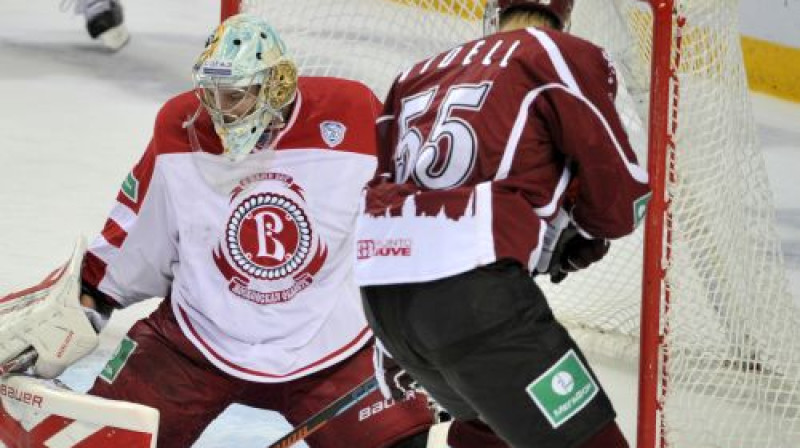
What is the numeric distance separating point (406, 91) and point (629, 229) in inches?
13.5

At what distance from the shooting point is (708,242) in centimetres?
293

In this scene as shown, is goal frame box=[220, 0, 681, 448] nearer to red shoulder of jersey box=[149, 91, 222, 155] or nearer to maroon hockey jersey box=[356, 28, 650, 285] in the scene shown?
maroon hockey jersey box=[356, 28, 650, 285]

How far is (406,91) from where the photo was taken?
217 centimetres

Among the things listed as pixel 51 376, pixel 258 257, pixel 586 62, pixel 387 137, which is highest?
pixel 586 62

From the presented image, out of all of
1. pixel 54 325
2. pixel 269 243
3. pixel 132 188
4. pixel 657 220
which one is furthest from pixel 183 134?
pixel 657 220

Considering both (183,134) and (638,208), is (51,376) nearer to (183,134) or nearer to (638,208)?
(183,134)

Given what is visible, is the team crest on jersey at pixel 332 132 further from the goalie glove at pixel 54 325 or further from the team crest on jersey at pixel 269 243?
the goalie glove at pixel 54 325

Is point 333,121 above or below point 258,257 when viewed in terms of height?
above

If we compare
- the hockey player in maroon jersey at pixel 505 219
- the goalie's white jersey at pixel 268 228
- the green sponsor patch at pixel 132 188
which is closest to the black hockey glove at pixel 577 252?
the hockey player in maroon jersey at pixel 505 219

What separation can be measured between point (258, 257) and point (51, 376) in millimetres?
439

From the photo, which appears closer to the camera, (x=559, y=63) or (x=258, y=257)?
(x=559, y=63)

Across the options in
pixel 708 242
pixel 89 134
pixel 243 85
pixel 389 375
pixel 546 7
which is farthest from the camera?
pixel 89 134

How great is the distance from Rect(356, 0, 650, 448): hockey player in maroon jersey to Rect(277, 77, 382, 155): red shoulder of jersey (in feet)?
2.15

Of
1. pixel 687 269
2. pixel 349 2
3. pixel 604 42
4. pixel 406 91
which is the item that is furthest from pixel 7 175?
pixel 406 91
